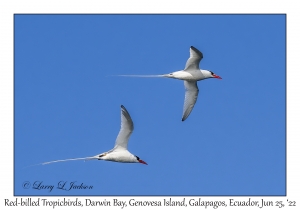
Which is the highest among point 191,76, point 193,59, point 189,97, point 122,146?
point 193,59

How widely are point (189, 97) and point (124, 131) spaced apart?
3582mm

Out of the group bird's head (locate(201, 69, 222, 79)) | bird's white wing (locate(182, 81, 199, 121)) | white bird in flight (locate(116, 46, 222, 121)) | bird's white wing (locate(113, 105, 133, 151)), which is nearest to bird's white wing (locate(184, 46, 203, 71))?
white bird in flight (locate(116, 46, 222, 121))

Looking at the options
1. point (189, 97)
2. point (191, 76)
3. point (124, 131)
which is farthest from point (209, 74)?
point (124, 131)

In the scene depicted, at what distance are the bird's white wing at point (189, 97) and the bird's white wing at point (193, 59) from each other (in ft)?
3.11

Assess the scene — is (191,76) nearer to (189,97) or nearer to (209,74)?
(209,74)

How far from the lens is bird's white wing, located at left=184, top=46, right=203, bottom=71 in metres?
21.2

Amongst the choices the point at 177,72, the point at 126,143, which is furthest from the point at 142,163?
the point at 177,72

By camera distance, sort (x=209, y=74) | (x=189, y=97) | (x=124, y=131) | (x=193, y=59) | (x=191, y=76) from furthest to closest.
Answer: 1. (x=189, y=97)
2. (x=209, y=74)
3. (x=191, y=76)
4. (x=193, y=59)
5. (x=124, y=131)

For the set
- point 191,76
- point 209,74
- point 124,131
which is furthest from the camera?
point 209,74

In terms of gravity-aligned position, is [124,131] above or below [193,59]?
below

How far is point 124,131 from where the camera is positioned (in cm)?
1977
